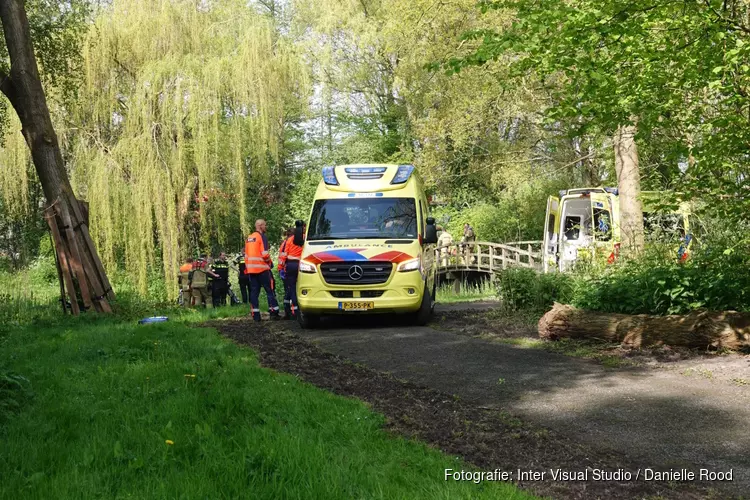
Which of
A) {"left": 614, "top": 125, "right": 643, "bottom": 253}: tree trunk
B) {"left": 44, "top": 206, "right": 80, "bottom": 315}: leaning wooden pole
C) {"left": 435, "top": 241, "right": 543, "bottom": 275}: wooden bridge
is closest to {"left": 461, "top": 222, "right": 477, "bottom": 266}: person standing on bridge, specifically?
{"left": 435, "top": 241, "right": 543, "bottom": 275}: wooden bridge

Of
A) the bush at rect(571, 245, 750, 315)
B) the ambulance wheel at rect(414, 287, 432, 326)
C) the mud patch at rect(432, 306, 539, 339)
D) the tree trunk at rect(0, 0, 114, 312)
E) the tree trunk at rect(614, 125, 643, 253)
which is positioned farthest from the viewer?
the tree trunk at rect(614, 125, 643, 253)

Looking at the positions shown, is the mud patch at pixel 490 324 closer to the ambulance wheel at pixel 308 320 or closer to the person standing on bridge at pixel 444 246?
the ambulance wheel at pixel 308 320

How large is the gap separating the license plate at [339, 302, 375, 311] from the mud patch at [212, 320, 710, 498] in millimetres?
3724

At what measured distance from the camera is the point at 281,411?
5.55 metres

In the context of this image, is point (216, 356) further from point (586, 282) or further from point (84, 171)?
point (84, 171)

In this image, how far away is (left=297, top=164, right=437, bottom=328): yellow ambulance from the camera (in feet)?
39.8

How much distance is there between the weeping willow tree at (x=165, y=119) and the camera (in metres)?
19.7

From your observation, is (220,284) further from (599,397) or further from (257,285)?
(599,397)

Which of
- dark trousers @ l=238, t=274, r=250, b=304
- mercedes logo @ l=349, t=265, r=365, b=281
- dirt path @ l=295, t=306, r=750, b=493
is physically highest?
mercedes logo @ l=349, t=265, r=365, b=281

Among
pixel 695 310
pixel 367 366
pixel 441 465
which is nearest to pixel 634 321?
pixel 695 310

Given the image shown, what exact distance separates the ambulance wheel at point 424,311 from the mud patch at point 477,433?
4.25m

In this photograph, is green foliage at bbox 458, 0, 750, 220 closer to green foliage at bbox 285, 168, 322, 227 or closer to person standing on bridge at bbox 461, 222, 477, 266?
person standing on bridge at bbox 461, 222, 477, 266

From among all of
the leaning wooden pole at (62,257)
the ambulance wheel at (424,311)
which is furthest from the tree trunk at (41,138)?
the ambulance wheel at (424,311)

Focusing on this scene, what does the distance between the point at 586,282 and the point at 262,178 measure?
13644 mm
